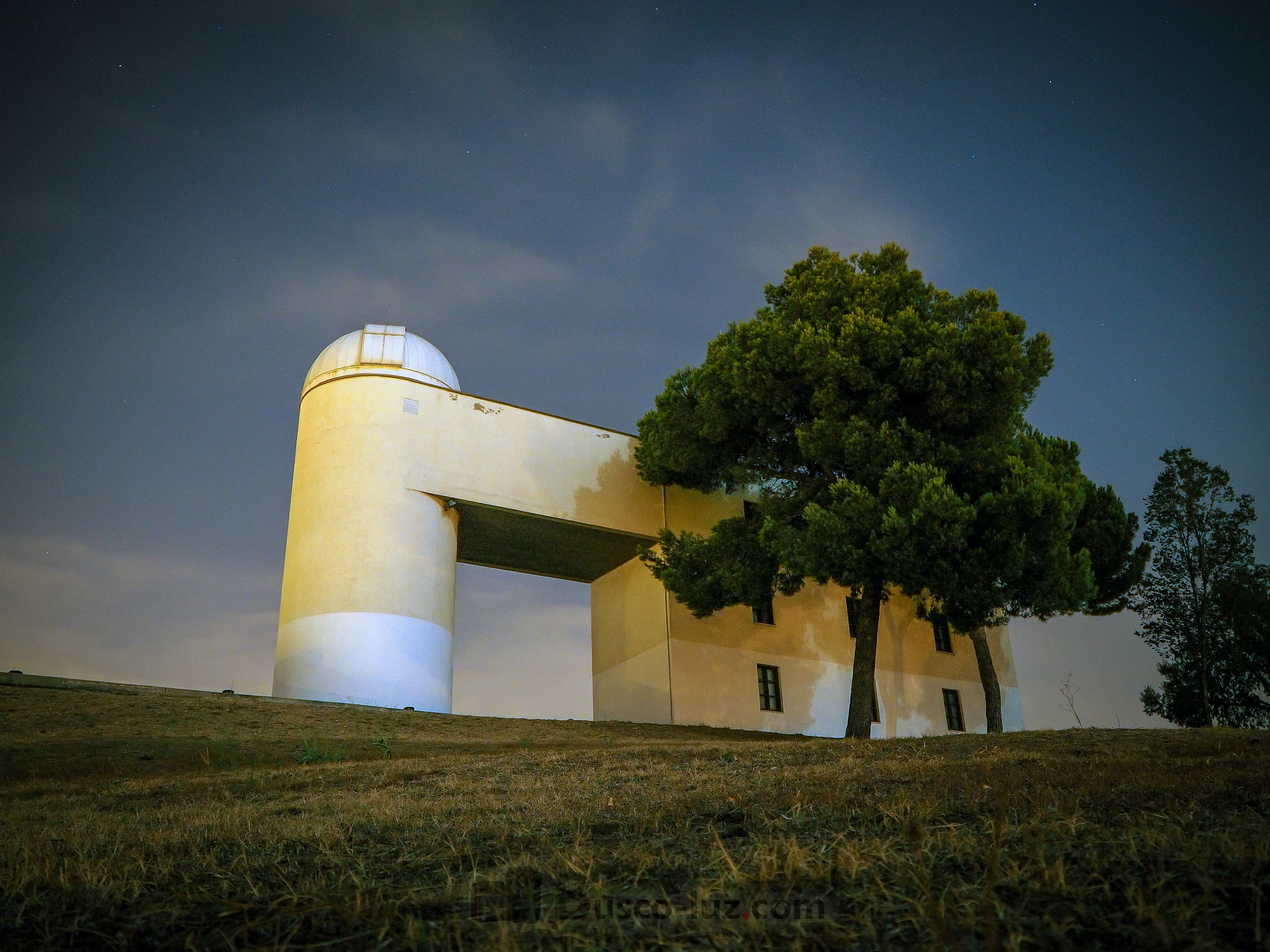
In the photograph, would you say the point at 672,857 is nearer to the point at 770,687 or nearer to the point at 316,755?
the point at 316,755

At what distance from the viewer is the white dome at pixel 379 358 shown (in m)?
20.8

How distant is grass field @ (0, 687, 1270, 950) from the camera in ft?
8.20

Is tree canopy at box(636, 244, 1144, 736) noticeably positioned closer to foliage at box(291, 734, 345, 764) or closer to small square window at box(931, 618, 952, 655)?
small square window at box(931, 618, 952, 655)

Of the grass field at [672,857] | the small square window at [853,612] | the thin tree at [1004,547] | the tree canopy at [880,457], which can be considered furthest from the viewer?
the small square window at [853,612]

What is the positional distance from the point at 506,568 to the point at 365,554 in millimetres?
5973

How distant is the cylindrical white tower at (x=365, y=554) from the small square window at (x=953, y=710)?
1367cm

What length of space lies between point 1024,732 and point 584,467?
12207 millimetres

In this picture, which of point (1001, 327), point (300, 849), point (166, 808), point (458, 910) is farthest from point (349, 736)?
point (1001, 327)

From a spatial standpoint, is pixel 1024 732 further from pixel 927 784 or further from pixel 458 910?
pixel 458 910

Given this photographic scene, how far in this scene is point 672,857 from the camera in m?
3.49

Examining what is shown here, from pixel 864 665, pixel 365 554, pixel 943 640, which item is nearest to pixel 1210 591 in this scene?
pixel 943 640

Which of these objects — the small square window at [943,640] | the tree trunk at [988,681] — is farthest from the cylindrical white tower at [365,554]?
the small square window at [943,640]

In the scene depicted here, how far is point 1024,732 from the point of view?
11797 millimetres

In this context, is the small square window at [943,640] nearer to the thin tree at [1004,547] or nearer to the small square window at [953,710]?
the small square window at [953,710]
